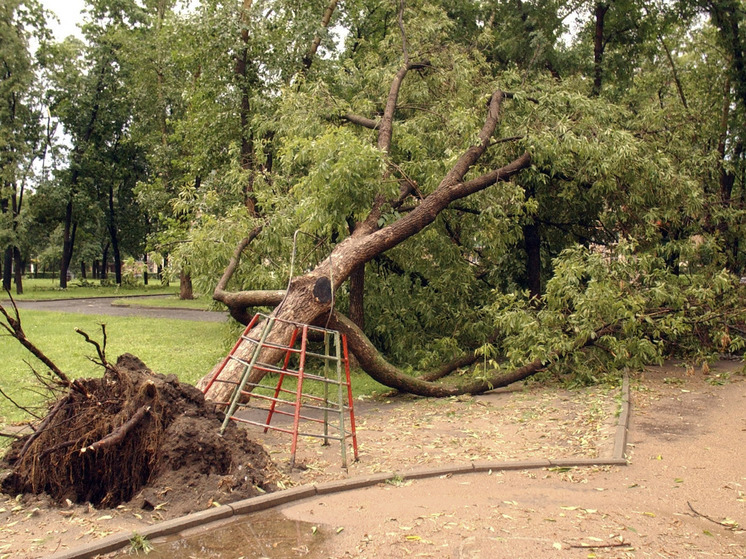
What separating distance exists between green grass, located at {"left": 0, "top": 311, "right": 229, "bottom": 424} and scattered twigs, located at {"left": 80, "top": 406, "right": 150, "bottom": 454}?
2226 millimetres

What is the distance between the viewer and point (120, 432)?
4.68m

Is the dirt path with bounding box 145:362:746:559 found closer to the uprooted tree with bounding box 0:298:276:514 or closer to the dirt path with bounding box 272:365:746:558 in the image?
the dirt path with bounding box 272:365:746:558

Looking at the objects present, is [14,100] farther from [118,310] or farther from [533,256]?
[533,256]

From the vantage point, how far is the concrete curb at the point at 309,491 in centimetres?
397

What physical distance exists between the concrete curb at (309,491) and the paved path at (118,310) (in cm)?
1359

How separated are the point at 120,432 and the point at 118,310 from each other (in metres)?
18.0

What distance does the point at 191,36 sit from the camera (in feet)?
52.0

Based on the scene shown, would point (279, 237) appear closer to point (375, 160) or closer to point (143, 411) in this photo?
point (375, 160)

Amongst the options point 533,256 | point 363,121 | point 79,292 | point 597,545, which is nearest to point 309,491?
point 597,545

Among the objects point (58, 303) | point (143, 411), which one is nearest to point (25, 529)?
point (143, 411)

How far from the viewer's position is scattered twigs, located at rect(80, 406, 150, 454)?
4520 mm

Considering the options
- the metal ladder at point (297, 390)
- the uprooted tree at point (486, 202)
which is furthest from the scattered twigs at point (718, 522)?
the uprooted tree at point (486, 202)

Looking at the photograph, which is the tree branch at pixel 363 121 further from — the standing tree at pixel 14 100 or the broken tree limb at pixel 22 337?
the standing tree at pixel 14 100

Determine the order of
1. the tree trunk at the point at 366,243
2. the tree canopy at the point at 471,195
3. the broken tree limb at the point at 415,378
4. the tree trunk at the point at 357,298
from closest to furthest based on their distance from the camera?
the tree trunk at the point at 366,243 < the broken tree limb at the point at 415,378 < the tree canopy at the point at 471,195 < the tree trunk at the point at 357,298
